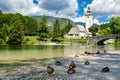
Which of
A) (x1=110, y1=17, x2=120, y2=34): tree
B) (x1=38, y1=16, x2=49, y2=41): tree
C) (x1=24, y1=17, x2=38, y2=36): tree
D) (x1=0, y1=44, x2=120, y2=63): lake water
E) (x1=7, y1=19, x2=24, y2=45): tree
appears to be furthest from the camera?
(x1=110, y1=17, x2=120, y2=34): tree

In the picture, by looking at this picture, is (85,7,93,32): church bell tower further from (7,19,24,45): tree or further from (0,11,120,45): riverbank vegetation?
(7,19,24,45): tree

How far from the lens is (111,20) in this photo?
13500 cm

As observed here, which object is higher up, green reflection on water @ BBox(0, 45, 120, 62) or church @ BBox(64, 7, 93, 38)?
church @ BBox(64, 7, 93, 38)

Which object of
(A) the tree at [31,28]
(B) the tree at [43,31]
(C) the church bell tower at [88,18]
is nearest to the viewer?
(B) the tree at [43,31]

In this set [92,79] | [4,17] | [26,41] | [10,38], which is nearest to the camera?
[92,79]

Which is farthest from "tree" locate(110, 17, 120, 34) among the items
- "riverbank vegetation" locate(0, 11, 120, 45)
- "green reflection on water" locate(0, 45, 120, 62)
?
"green reflection on water" locate(0, 45, 120, 62)

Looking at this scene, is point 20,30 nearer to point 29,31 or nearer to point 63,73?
point 29,31

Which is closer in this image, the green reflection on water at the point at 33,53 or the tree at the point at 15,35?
the green reflection on water at the point at 33,53

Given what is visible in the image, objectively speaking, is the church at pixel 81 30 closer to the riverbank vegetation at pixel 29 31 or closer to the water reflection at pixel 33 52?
the riverbank vegetation at pixel 29 31

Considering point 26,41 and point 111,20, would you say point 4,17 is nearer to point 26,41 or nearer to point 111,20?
point 26,41

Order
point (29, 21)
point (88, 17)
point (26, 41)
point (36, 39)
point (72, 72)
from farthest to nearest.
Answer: point (88, 17) < point (29, 21) < point (36, 39) < point (26, 41) < point (72, 72)

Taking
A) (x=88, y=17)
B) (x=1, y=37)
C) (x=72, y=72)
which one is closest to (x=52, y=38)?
(x=1, y=37)

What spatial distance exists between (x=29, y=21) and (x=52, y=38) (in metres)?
22.6

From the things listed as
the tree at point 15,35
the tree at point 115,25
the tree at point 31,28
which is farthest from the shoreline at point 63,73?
the tree at point 115,25
